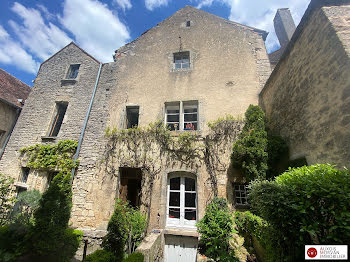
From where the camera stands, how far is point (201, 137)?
6.08m

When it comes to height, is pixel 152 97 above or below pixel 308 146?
above

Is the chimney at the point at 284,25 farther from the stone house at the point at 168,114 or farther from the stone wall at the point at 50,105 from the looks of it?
the stone wall at the point at 50,105

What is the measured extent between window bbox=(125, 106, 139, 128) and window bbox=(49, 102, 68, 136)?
355cm

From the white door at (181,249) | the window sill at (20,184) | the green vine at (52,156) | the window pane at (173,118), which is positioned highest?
the window pane at (173,118)

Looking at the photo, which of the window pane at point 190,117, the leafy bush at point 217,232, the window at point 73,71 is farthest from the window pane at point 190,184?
the window at point 73,71

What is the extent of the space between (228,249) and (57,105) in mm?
9717

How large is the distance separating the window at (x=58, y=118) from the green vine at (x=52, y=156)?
3.02 ft

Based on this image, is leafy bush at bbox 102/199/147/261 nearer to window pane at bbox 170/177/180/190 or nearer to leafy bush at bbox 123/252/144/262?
leafy bush at bbox 123/252/144/262

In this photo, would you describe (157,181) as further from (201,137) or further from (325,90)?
(325,90)

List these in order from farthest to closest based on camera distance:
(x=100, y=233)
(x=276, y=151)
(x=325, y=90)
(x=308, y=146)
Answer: (x=100, y=233) → (x=276, y=151) → (x=308, y=146) → (x=325, y=90)

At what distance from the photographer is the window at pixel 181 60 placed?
7.72 m

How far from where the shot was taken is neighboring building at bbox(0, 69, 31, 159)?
7.93 meters

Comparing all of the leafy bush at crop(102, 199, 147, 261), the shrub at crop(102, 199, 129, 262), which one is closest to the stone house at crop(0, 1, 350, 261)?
the leafy bush at crop(102, 199, 147, 261)

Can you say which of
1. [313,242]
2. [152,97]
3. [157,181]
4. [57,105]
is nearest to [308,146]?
[313,242]
